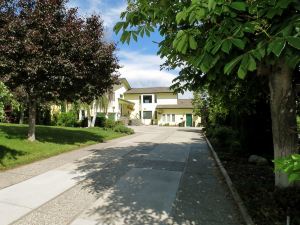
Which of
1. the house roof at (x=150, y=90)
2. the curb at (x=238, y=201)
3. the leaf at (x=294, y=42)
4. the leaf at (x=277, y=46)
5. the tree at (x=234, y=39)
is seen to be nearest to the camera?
the leaf at (x=294, y=42)

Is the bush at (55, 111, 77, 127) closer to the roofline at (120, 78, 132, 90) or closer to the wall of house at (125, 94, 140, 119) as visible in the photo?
the roofline at (120, 78, 132, 90)

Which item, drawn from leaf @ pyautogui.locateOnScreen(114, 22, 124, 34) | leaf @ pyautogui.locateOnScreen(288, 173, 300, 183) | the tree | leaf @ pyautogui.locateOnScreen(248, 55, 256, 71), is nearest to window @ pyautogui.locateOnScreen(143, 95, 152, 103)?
the tree

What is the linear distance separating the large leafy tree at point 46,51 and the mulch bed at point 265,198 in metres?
8.64

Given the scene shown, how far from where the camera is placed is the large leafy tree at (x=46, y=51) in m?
13.0

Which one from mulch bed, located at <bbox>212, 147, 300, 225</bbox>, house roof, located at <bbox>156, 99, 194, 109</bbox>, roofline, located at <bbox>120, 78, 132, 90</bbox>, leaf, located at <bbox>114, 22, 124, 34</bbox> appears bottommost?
mulch bed, located at <bbox>212, 147, 300, 225</bbox>

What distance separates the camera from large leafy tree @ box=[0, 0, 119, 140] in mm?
13039

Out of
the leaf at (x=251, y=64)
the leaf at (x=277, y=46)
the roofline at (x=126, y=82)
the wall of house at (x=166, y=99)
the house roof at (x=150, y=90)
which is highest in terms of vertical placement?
the roofline at (x=126, y=82)

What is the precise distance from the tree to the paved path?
1.96 meters

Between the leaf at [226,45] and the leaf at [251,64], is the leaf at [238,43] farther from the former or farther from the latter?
the leaf at [251,64]

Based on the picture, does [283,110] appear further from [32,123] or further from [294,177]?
[32,123]

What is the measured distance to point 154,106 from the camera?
58.7m

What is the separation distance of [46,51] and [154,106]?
45440 millimetres

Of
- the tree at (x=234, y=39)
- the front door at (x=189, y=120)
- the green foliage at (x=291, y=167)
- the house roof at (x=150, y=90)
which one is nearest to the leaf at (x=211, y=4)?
the tree at (x=234, y=39)

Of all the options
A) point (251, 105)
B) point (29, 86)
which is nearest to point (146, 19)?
point (251, 105)
